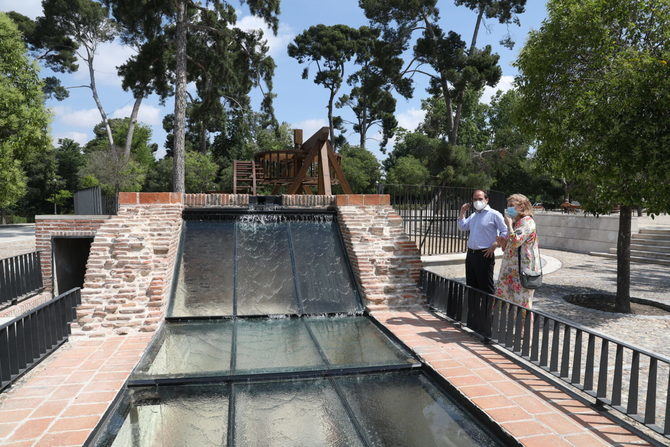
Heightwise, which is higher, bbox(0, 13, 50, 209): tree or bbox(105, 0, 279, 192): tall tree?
bbox(105, 0, 279, 192): tall tree

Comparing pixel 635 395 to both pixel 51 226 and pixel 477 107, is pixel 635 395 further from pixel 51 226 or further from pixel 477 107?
pixel 477 107

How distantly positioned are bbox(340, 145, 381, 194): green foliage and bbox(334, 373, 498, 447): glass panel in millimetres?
28030

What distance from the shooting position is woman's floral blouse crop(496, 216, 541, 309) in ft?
15.0

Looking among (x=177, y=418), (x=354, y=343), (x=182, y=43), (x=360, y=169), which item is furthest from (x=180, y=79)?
(x=360, y=169)

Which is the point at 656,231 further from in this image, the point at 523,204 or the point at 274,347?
the point at 274,347

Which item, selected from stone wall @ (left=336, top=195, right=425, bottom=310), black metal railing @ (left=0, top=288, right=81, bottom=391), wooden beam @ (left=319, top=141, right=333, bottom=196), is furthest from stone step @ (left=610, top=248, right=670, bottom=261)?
black metal railing @ (left=0, top=288, right=81, bottom=391)

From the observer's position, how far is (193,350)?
4.50m

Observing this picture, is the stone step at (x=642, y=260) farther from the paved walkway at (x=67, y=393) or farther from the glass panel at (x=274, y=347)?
the paved walkway at (x=67, y=393)

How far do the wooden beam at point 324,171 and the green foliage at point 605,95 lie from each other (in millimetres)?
4840

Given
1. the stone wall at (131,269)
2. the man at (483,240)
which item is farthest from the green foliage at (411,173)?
the man at (483,240)

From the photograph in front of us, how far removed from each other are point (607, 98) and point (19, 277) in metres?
9.94

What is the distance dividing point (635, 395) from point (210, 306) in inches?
180

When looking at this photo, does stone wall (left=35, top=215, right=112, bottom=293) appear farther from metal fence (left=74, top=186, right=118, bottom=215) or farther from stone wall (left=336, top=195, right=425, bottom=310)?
stone wall (left=336, top=195, right=425, bottom=310)

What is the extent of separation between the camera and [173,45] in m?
18.5
